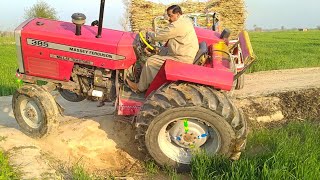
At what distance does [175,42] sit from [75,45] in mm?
1292

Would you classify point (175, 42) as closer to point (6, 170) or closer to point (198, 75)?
point (198, 75)

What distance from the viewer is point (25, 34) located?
5199 millimetres

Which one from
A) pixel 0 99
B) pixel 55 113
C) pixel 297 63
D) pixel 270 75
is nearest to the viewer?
pixel 55 113

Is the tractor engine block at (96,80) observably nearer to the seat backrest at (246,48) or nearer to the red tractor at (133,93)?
the red tractor at (133,93)

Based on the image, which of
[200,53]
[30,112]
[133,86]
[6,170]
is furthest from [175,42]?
[6,170]

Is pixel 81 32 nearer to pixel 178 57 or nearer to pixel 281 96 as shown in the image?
pixel 178 57

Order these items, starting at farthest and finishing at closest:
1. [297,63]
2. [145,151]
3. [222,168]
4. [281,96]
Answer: [297,63] → [281,96] → [145,151] → [222,168]

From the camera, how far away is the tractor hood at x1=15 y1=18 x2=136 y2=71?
5031mm

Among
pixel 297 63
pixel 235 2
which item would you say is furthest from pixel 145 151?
pixel 235 2

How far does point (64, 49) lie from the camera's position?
5148mm

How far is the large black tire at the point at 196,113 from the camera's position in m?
4.21

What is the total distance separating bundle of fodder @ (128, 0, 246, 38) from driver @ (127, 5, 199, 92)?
27.3 ft

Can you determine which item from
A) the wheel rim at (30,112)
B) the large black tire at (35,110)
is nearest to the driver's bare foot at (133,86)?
the large black tire at (35,110)

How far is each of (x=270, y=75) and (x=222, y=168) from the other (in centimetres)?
670
